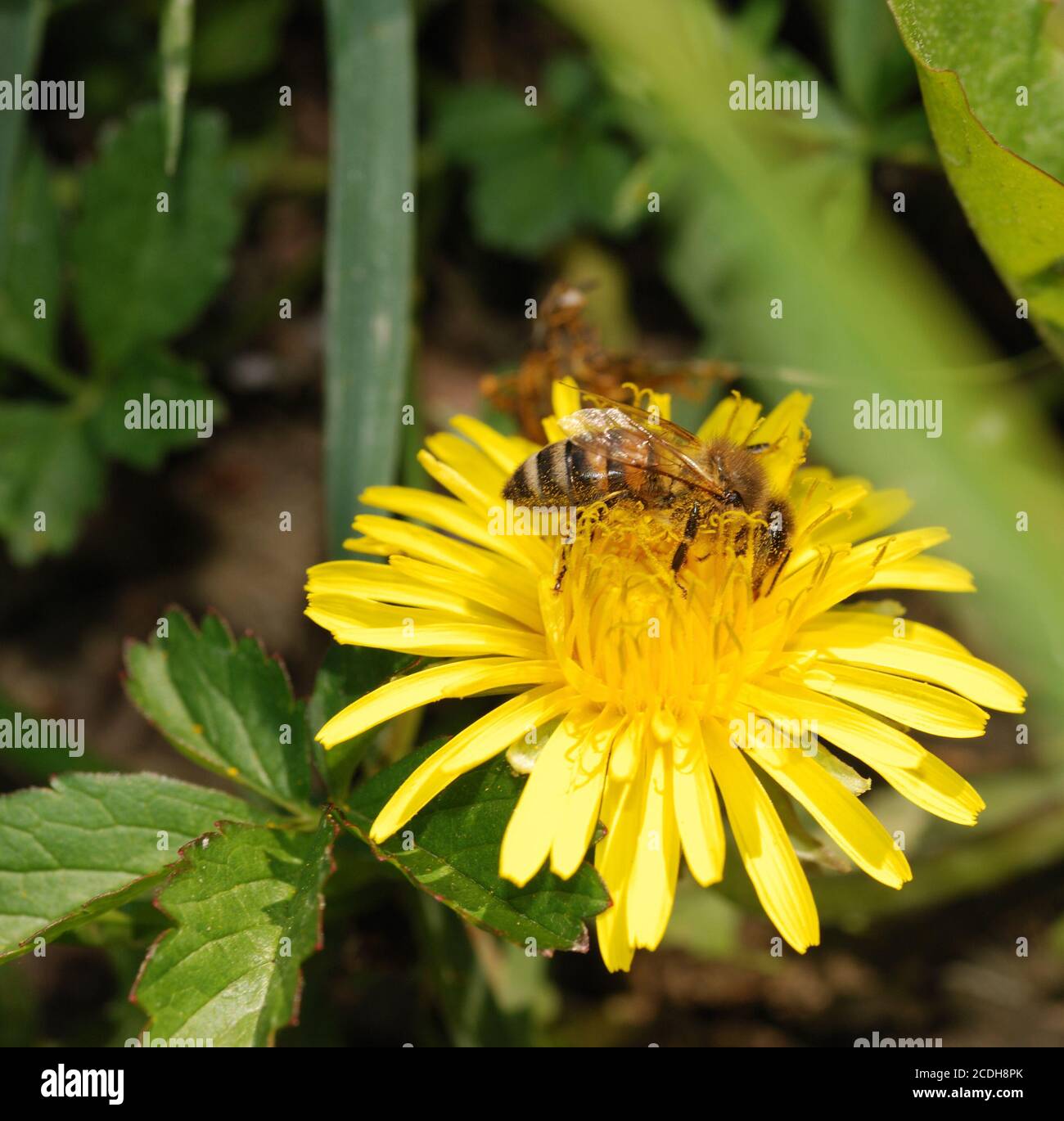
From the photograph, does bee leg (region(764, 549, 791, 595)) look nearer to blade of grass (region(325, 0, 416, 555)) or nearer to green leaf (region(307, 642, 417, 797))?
green leaf (region(307, 642, 417, 797))

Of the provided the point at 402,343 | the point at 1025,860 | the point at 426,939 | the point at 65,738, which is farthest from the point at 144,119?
the point at 1025,860

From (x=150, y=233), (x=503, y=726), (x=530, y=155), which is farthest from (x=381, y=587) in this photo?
(x=530, y=155)

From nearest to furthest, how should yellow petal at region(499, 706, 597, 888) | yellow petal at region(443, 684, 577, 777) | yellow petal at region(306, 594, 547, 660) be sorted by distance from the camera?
yellow petal at region(499, 706, 597, 888)
yellow petal at region(443, 684, 577, 777)
yellow petal at region(306, 594, 547, 660)

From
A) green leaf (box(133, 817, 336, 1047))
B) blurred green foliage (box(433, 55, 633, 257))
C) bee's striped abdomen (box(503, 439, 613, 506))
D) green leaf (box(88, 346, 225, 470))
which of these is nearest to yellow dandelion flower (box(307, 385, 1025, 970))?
bee's striped abdomen (box(503, 439, 613, 506))

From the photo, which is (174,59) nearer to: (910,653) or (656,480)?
(656,480)

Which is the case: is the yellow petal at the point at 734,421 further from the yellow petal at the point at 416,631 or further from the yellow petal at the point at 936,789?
the yellow petal at the point at 936,789

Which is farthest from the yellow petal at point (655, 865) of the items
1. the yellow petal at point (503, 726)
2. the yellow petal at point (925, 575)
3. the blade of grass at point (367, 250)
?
the blade of grass at point (367, 250)
